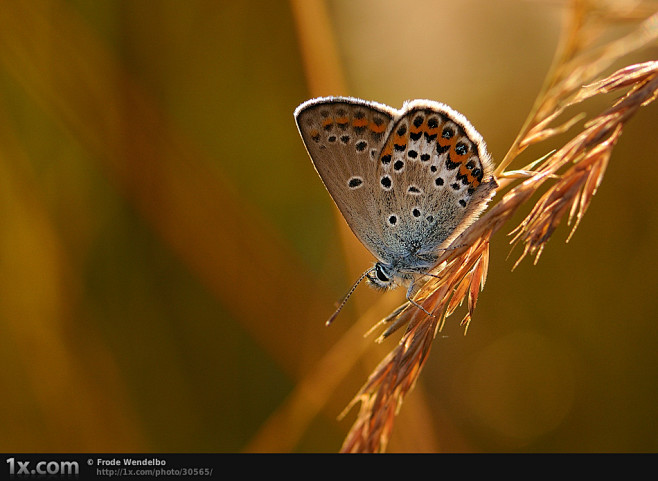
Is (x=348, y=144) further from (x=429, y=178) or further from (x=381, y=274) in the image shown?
(x=381, y=274)

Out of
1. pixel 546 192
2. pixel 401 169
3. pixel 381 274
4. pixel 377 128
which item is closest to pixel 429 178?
pixel 401 169

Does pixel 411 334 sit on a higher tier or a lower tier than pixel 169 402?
higher

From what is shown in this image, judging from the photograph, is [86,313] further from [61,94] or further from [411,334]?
[411,334]

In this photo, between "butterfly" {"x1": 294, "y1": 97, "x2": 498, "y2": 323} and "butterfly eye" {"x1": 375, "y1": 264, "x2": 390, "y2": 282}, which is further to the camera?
"butterfly eye" {"x1": 375, "y1": 264, "x2": 390, "y2": 282}

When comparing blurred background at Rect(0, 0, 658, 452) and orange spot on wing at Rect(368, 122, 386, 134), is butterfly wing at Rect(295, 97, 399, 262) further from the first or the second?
blurred background at Rect(0, 0, 658, 452)

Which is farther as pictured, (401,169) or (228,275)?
(228,275)
